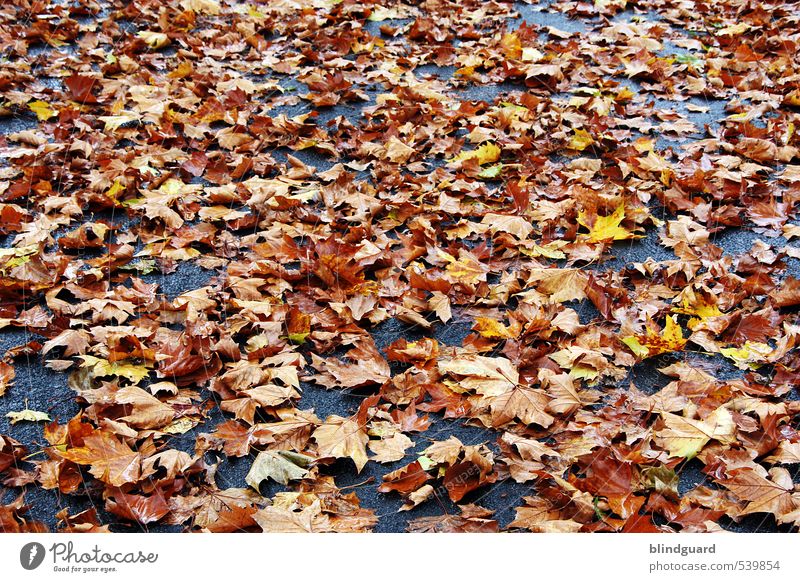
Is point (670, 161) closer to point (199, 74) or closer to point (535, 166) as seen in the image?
point (535, 166)

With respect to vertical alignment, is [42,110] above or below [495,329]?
above

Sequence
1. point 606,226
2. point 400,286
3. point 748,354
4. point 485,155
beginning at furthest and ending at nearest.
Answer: point 485,155
point 606,226
point 400,286
point 748,354

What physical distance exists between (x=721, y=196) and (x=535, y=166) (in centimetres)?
101

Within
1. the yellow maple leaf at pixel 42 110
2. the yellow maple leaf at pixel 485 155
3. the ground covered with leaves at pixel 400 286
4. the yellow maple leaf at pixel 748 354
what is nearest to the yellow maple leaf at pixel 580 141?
the ground covered with leaves at pixel 400 286

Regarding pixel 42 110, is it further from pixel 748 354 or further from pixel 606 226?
pixel 748 354

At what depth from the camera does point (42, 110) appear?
4.45m

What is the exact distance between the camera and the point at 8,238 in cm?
335

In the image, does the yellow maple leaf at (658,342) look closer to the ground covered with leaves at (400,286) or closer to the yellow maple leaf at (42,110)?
the ground covered with leaves at (400,286)

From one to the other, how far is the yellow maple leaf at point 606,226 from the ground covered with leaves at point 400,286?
0.02 meters

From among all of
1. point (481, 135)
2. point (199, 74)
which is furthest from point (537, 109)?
point (199, 74)

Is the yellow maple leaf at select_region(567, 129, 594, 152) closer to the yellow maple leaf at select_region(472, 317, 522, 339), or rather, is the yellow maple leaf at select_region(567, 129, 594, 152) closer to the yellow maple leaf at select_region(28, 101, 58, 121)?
the yellow maple leaf at select_region(472, 317, 522, 339)

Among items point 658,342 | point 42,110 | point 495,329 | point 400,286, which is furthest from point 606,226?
point 42,110

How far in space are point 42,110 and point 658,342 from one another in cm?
410

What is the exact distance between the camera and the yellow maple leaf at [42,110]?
4414mm
